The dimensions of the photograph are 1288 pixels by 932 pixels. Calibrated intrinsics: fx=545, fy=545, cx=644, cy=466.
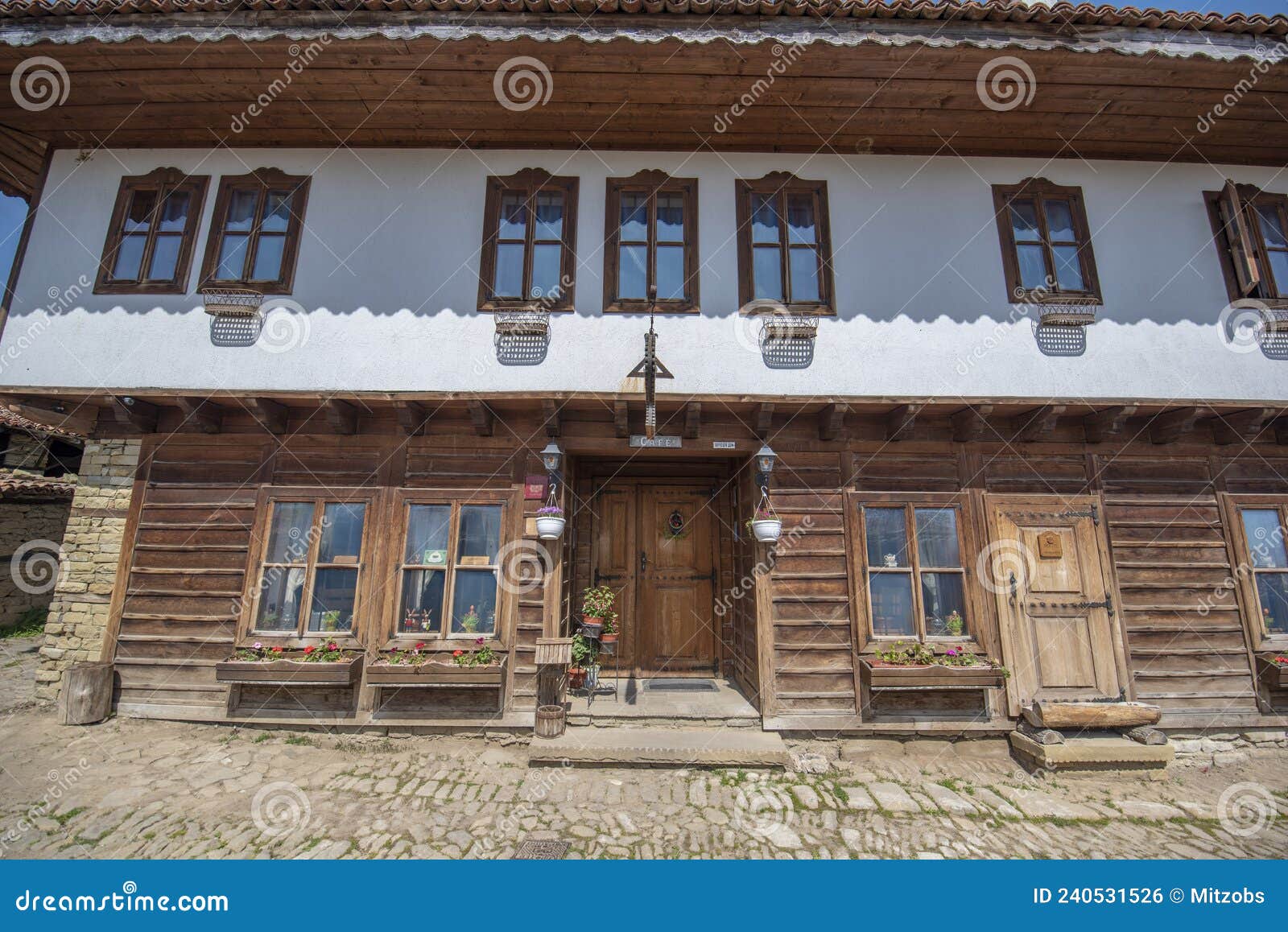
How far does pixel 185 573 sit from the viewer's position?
6.26 m

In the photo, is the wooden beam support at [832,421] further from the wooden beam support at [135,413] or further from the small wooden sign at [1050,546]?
the wooden beam support at [135,413]

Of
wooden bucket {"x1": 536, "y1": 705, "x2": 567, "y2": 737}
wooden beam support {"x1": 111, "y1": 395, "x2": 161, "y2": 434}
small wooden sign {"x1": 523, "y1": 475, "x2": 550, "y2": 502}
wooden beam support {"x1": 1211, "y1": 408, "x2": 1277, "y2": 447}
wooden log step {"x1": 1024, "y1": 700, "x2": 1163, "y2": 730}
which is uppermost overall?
wooden beam support {"x1": 1211, "y1": 408, "x2": 1277, "y2": 447}

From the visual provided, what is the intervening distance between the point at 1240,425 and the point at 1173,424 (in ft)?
2.88

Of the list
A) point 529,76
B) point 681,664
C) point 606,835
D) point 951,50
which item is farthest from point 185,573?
point 951,50

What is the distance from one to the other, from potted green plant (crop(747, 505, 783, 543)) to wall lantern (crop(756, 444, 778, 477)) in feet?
1.45

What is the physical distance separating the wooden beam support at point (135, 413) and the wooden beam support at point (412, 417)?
2883mm

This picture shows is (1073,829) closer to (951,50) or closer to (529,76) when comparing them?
(951,50)

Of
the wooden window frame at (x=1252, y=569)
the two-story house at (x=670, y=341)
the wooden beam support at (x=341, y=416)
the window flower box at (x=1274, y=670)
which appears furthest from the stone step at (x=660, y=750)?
the wooden window frame at (x=1252, y=569)

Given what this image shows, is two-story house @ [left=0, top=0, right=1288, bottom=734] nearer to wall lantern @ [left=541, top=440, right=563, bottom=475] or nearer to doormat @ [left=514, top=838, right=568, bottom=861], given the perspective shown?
wall lantern @ [left=541, top=440, right=563, bottom=475]

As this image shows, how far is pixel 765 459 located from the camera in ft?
20.0

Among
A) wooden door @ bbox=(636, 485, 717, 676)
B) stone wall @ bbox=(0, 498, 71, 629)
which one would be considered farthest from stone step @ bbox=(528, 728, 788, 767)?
stone wall @ bbox=(0, 498, 71, 629)

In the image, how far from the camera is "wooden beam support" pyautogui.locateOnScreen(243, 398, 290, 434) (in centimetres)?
598

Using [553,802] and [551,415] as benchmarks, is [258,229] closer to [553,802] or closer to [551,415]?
[551,415]

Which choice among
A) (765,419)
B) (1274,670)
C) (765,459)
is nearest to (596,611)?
(765,459)
